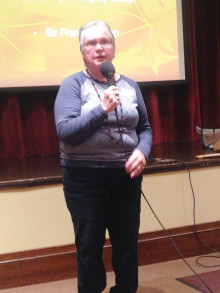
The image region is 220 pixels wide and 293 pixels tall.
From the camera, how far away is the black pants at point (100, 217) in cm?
135

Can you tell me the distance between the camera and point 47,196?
190cm

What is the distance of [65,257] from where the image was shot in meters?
1.93

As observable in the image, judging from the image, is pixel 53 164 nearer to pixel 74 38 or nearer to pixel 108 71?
pixel 74 38

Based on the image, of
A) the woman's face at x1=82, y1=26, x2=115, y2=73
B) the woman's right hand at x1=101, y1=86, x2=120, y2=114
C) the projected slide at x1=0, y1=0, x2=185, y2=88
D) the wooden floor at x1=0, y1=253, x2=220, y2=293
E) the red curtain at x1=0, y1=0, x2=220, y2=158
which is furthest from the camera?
the red curtain at x1=0, y1=0, x2=220, y2=158

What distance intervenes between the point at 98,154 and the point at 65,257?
800 mm

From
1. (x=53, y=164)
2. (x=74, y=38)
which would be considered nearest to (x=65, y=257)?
(x=53, y=164)

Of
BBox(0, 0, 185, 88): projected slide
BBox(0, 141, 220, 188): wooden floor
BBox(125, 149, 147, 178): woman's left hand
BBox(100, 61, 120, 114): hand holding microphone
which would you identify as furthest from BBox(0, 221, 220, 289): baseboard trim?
BBox(0, 0, 185, 88): projected slide

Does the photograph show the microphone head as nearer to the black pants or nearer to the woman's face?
the woman's face

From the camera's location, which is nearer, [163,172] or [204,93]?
[163,172]

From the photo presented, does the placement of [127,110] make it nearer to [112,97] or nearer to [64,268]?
[112,97]

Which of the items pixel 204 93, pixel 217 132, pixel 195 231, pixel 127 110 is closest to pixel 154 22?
pixel 204 93

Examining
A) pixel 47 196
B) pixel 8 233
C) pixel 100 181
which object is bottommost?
pixel 8 233

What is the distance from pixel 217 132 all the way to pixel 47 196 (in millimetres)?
1139

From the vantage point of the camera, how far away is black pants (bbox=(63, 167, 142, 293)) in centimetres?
135
